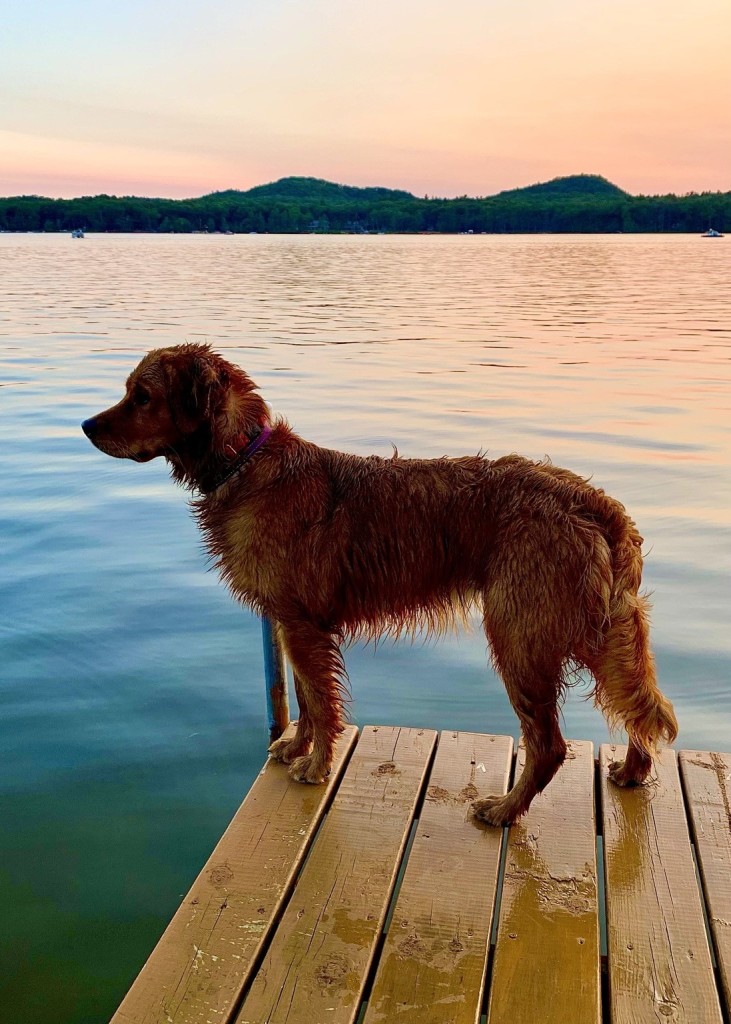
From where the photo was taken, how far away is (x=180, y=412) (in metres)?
3.98

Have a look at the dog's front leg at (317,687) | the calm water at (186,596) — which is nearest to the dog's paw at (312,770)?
the dog's front leg at (317,687)

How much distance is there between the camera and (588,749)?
174 inches

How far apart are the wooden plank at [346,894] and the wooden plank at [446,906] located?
0.25 feet

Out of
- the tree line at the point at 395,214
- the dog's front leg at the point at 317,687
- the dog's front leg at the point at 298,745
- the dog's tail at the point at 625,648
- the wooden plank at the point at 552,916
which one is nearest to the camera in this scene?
the wooden plank at the point at 552,916

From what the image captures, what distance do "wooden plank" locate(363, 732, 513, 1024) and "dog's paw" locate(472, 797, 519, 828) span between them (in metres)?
0.03

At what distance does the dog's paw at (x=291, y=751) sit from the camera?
436 centimetres

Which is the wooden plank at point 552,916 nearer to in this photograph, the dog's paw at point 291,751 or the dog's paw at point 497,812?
the dog's paw at point 497,812

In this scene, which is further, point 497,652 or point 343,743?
point 343,743

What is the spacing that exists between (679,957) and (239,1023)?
4.81 ft

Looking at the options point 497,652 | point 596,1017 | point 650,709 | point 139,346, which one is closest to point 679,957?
point 596,1017

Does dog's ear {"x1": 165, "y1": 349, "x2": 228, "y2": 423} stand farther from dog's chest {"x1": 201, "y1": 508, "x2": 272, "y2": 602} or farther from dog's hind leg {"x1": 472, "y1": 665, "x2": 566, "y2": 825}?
dog's hind leg {"x1": 472, "y1": 665, "x2": 566, "y2": 825}

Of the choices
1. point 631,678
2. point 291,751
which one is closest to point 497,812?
point 631,678

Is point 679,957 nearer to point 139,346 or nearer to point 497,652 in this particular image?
point 497,652

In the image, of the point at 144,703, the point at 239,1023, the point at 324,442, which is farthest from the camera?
the point at 324,442
